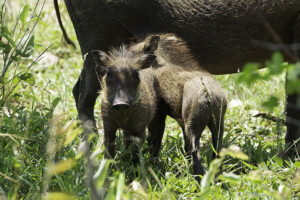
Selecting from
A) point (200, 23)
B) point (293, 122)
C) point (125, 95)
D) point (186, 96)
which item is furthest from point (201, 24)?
point (125, 95)

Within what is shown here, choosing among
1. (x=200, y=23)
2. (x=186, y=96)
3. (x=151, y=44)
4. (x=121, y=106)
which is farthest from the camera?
(x=200, y=23)

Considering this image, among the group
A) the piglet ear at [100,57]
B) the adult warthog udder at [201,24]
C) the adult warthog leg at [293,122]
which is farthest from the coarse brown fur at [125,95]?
the adult warthog leg at [293,122]

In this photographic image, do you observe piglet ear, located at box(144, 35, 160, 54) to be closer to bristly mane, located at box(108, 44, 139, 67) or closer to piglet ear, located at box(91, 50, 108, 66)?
bristly mane, located at box(108, 44, 139, 67)

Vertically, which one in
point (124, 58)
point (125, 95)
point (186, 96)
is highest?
point (124, 58)

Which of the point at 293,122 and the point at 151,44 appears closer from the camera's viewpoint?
the point at 151,44

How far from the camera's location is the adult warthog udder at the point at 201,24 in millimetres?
3840

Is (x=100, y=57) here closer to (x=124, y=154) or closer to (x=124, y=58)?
(x=124, y=58)

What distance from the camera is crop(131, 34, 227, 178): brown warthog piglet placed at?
324 centimetres

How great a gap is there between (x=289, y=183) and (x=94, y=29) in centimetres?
192

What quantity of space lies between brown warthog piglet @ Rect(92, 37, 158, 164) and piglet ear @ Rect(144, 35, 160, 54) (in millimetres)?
11

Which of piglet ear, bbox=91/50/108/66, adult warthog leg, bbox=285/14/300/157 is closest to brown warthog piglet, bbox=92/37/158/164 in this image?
piglet ear, bbox=91/50/108/66

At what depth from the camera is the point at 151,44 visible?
3521 millimetres

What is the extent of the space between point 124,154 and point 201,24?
1236mm

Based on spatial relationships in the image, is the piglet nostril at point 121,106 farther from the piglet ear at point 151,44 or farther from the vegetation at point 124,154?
the piglet ear at point 151,44
